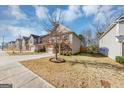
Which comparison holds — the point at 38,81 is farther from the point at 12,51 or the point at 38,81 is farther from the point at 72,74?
the point at 12,51

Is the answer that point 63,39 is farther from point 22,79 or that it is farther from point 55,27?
point 22,79

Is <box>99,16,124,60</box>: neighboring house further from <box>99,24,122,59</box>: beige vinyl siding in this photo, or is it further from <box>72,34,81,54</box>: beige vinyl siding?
<box>72,34,81,54</box>: beige vinyl siding

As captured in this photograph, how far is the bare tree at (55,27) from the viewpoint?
6468mm

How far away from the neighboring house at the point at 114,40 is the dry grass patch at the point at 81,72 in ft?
1.70

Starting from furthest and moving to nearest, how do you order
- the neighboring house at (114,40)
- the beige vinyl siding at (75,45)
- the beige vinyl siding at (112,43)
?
the beige vinyl siding at (75,45), the beige vinyl siding at (112,43), the neighboring house at (114,40)

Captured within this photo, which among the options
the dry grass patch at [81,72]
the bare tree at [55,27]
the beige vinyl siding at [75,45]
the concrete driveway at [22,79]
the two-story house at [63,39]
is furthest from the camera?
the beige vinyl siding at [75,45]

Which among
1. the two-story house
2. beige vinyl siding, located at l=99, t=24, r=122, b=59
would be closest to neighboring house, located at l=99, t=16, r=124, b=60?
beige vinyl siding, located at l=99, t=24, r=122, b=59

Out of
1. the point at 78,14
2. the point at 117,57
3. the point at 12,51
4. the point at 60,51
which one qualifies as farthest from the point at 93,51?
the point at 12,51

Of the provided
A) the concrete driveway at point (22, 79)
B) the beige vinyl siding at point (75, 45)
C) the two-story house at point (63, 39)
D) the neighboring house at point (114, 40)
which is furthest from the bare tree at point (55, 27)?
the neighboring house at point (114, 40)

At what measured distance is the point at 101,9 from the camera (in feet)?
19.6

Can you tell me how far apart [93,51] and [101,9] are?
2.23 meters

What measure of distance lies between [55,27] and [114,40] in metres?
3.01

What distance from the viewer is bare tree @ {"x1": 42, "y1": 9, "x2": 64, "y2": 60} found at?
6.47m

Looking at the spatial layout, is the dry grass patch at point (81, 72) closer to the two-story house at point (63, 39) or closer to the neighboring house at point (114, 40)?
the neighboring house at point (114, 40)
